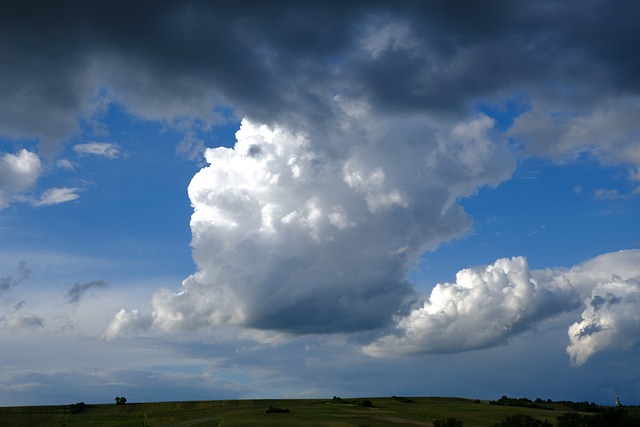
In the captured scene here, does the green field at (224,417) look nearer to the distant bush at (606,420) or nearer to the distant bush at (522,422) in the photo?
the distant bush at (522,422)

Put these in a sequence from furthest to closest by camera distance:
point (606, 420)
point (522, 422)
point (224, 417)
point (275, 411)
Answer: point (275, 411) < point (224, 417) < point (522, 422) < point (606, 420)

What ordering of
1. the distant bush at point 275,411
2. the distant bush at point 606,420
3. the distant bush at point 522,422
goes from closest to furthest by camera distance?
the distant bush at point 606,420 < the distant bush at point 522,422 < the distant bush at point 275,411

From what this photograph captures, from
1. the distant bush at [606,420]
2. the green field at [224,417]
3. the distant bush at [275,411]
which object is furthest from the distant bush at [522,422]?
the distant bush at [275,411]

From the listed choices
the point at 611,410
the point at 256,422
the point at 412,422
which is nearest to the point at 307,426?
the point at 256,422

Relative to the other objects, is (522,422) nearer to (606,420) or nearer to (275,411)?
(606,420)

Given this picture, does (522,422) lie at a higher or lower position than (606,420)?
lower

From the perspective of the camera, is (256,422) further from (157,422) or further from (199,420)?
(157,422)

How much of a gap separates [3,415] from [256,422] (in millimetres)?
86329

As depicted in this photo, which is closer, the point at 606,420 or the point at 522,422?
the point at 606,420

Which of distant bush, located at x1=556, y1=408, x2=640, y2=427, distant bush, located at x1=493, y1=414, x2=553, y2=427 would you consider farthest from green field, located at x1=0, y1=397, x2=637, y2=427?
distant bush, located at x1=556, y1=408, x2=640, y2=427

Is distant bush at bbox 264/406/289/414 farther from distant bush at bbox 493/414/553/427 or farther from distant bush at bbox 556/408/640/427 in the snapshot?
distant bush at bbox 556/408/640/427

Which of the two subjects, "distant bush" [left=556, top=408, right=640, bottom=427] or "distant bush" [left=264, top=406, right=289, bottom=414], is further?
"distant bush" [left=264, top=406, right=289, bottom=414]

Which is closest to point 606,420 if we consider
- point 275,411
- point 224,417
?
point 224,417

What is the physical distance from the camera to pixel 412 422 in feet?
507
